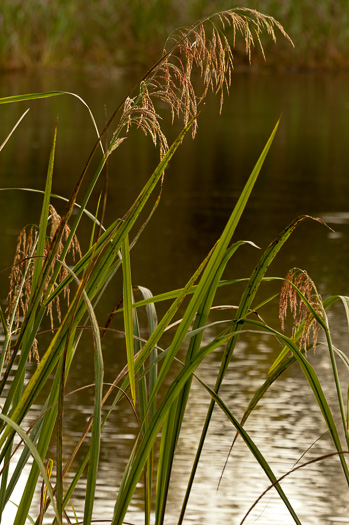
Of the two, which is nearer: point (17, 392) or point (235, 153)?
point (17, 392)

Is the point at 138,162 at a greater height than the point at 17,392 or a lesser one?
lesser

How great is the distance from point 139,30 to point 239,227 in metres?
10.6

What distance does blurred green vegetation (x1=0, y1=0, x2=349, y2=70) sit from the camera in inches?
572

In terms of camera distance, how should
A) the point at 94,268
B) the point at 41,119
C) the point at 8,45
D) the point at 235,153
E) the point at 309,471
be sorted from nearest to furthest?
the point at 94,268 < the point at 309,471 < the point at 235,153 < the point at 41,119 < the point at 8,45

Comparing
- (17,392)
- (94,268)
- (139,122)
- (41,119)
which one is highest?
(139,122)

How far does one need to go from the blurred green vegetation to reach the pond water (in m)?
1.23

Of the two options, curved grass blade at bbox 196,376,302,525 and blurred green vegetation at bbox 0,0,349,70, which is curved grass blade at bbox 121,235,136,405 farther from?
blurred green vegetation at bbox 0,0,349,70

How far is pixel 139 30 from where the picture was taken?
15.6 meters

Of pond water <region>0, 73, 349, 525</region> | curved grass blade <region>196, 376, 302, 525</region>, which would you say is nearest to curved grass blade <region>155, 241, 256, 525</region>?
curved grass blade <region>196, 376, 302, 525</region>

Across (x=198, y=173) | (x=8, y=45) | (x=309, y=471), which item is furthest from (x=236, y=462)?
(x=8, y=45)

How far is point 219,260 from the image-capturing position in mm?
1428

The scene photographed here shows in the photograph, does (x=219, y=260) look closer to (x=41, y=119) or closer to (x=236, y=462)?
(x=236, y=462)

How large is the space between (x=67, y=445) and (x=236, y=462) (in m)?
0.32

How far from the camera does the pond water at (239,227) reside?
2.28m
